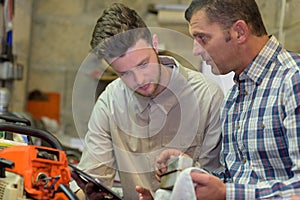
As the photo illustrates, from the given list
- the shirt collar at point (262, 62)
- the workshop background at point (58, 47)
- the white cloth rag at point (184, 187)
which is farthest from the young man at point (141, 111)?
the workshop background at point (58, 47)

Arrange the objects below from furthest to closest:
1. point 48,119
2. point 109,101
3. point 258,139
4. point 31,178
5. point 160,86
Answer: point 48,119 → point 109,101 → point 160,86 → point 258,139 → point 31,178


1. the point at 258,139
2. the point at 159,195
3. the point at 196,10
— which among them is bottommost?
the point at 159,195

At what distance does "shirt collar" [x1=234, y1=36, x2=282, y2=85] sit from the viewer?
118 cm

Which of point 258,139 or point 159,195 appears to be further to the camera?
point 258,139

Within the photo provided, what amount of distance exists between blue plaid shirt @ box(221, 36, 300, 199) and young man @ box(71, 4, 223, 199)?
5.3 inches

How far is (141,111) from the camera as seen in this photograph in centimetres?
150

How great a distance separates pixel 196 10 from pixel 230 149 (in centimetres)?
35

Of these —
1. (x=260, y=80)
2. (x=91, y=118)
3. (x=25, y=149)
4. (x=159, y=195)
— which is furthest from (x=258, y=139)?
(x=91, y=118)

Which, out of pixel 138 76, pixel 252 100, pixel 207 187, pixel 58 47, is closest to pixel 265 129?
pixel 252 100

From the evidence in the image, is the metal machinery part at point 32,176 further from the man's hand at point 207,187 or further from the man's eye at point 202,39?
the man's eye at point 202,39

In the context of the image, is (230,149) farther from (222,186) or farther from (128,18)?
(128,18)

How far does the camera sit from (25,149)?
99 cm

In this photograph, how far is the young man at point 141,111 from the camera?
1.33 metres

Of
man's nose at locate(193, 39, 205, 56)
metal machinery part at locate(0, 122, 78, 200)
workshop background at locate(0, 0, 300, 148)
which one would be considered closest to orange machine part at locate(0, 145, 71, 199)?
metal machinery part at locate(0, 122, 78, 200)
